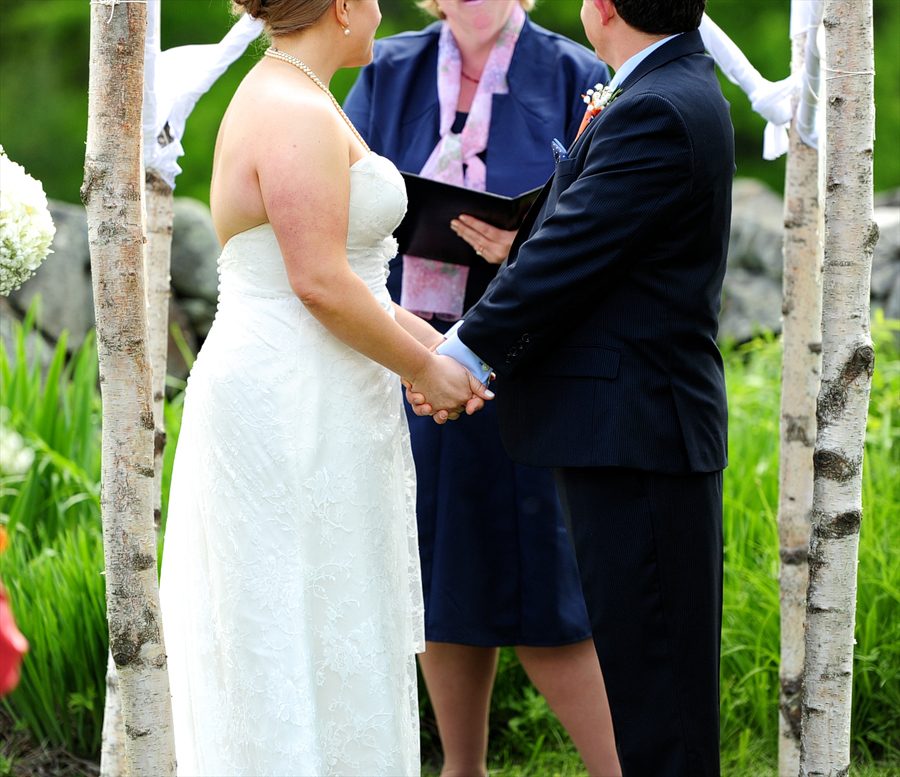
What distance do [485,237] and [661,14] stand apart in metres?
0.75

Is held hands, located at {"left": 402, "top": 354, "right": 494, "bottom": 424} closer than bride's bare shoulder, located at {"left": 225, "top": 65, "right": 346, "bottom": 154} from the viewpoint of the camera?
No

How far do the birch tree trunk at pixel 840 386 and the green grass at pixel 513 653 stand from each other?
1.01 meters

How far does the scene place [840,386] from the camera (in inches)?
78.2

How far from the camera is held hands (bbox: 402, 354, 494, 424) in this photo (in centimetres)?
220

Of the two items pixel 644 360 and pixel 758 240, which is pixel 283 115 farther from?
pixel 758 240

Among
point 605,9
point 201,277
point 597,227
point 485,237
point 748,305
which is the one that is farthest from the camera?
point 748,305

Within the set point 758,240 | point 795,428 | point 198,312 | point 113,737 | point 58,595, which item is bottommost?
point 113,737

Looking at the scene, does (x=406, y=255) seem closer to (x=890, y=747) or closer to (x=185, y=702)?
(x=185, y=702)

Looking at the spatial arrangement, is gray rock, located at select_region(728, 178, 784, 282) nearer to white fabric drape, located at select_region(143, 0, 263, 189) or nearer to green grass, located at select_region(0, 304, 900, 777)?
green grass, located at select_region(0, 304, 900, 777)

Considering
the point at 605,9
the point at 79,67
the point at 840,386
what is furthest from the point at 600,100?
the point at 79,67

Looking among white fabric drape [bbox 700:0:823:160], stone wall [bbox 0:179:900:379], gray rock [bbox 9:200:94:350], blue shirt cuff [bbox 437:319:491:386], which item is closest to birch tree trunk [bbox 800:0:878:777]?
white fabric drape [bbox 700:0:823:160]

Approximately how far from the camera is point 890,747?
9.71 ft

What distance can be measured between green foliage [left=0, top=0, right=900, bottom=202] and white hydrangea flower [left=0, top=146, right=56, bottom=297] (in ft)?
24.3

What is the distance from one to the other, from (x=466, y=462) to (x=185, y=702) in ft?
3.13
